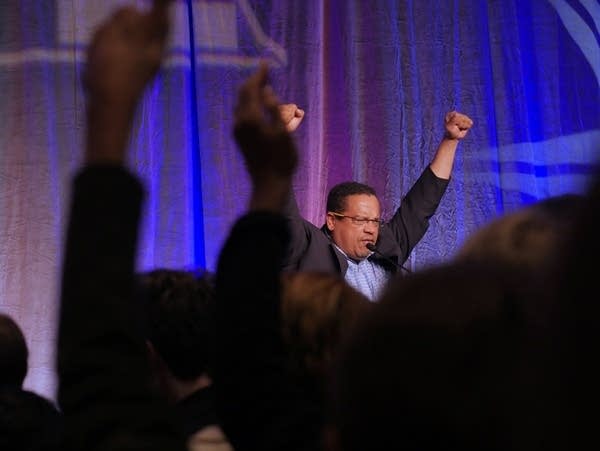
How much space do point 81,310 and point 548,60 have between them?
321 centimetres

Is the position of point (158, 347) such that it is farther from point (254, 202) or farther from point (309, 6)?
point (309, 6)

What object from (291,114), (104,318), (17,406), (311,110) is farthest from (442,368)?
(311,110)

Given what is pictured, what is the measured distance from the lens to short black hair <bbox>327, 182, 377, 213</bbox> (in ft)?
10.0

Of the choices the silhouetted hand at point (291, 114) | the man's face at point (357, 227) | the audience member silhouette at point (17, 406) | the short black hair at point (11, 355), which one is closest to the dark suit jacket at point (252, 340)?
the audience member silhouette at point (17, 406)

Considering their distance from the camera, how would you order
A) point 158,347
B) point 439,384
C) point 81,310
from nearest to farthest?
point 439,384 → point 81,310 → point 158,347

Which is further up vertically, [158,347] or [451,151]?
[451,151]

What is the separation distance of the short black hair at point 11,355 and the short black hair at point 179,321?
0.17 m

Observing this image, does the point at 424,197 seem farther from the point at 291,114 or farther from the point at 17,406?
the point at 17,406

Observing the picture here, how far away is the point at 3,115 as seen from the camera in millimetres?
3027

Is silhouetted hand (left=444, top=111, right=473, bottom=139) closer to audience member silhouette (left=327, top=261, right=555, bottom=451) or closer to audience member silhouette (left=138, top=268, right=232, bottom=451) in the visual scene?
audience member silhouette (left=138, top=268, right=232, bottom=451)

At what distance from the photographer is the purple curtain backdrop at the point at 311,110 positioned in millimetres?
3029

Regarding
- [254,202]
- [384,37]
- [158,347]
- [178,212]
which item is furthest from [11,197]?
[254,202]

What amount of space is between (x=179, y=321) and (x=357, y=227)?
181 cm

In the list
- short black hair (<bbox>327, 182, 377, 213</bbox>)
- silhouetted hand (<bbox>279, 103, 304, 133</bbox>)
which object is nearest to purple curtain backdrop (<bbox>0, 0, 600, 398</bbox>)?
short black hair (<bbox>327, 182, 377, 213</bbox>)
